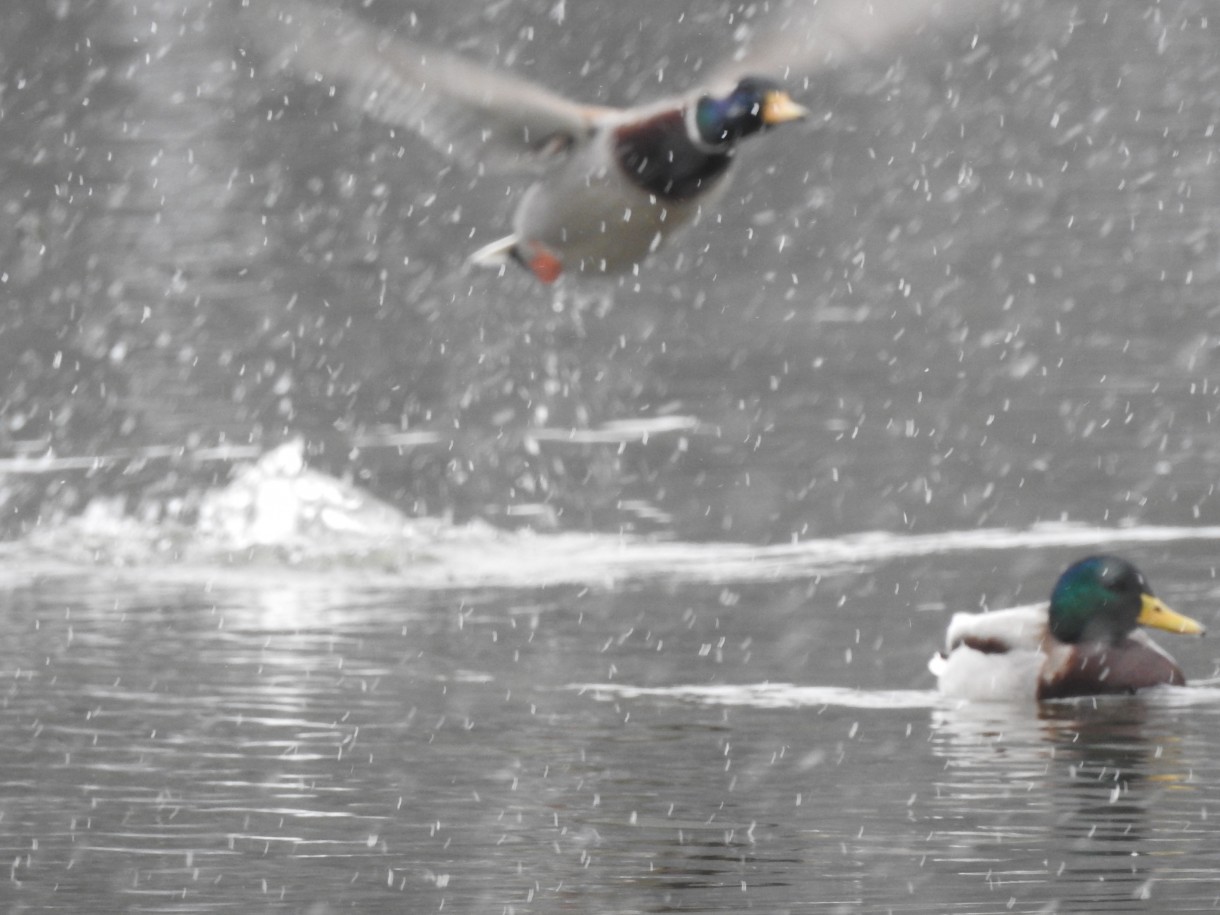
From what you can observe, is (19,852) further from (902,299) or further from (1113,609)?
(902,299)

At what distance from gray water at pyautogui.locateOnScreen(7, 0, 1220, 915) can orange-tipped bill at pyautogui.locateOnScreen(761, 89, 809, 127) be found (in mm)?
A: 1916

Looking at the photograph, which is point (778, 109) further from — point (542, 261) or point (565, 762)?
point (565, 762)

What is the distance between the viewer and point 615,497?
1507cm

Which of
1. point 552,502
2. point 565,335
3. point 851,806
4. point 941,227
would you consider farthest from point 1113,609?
point 941,227

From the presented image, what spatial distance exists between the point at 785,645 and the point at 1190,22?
27.4 meters

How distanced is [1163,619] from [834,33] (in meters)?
3.55

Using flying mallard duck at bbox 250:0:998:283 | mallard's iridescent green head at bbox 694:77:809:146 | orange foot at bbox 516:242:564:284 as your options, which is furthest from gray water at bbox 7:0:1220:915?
mallard's iridescent green head at bbox 694:77:809:146

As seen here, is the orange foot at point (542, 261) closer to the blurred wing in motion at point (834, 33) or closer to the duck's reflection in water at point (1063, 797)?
the blurred wing in motion at point (834, 33)

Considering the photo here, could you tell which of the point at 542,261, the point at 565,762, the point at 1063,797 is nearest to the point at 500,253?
the point at 542,261

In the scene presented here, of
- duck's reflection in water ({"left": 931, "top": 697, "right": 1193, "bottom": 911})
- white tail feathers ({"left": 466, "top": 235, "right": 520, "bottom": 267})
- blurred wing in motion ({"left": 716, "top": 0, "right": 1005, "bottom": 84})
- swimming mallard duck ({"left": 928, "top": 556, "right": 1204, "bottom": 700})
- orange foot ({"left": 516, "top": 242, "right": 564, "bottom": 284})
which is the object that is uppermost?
blurred wing in motion ({"left": 716, "top": 0, "right": 1005, "bottom": 84})

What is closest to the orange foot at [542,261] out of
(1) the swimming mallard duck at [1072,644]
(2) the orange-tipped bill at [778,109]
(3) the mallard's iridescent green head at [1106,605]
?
(2) the orange-tipped bill at [778,109]

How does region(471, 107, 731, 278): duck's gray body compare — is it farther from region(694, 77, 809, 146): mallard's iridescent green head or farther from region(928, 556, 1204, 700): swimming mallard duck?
region(928, 556, 1204, 700): swimming mallard duck

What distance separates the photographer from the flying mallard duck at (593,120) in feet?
27.0

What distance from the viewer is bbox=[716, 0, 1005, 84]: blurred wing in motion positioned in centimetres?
818
